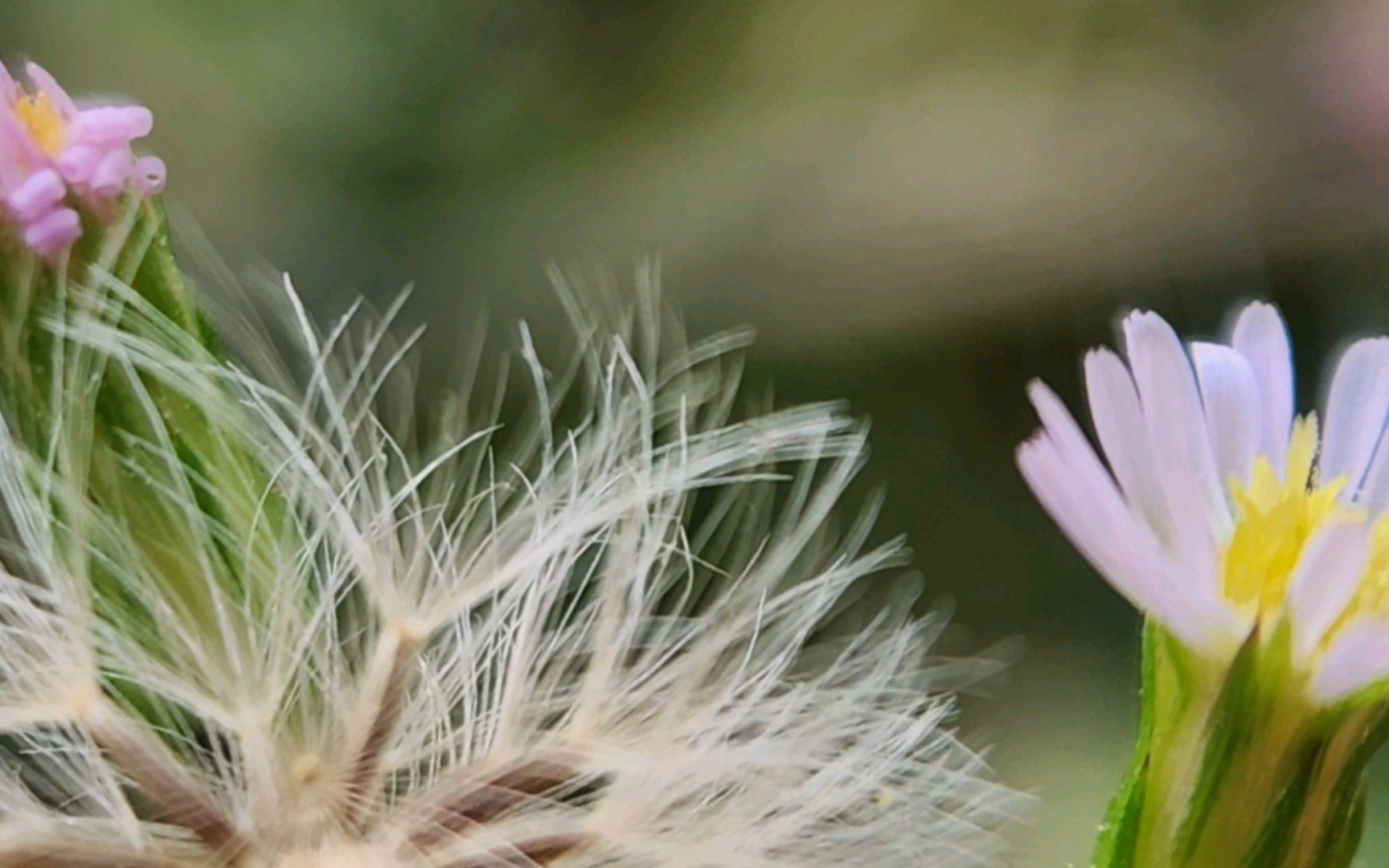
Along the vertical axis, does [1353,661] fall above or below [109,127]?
below

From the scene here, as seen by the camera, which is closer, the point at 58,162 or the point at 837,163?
the point at 58,162

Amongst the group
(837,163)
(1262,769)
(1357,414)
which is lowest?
(1262,769)

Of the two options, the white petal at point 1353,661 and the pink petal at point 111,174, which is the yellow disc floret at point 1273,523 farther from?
the pink petal at point 111,174

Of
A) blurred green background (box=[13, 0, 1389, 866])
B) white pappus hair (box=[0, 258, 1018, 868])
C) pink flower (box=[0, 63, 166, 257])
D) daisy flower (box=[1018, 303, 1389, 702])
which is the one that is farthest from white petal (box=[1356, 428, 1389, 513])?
blurred green background (box=[13, 0, 1389, 866])

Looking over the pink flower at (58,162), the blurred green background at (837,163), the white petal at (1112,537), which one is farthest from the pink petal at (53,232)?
the blurred green background at (837,163)

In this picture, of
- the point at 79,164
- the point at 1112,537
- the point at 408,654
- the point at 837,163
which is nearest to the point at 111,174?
the point at 79,164

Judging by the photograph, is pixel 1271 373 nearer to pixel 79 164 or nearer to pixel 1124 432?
pixel 1124 432

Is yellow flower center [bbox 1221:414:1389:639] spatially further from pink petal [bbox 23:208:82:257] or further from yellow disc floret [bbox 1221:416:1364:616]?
pink petal [bbox 23:208:82:257]
